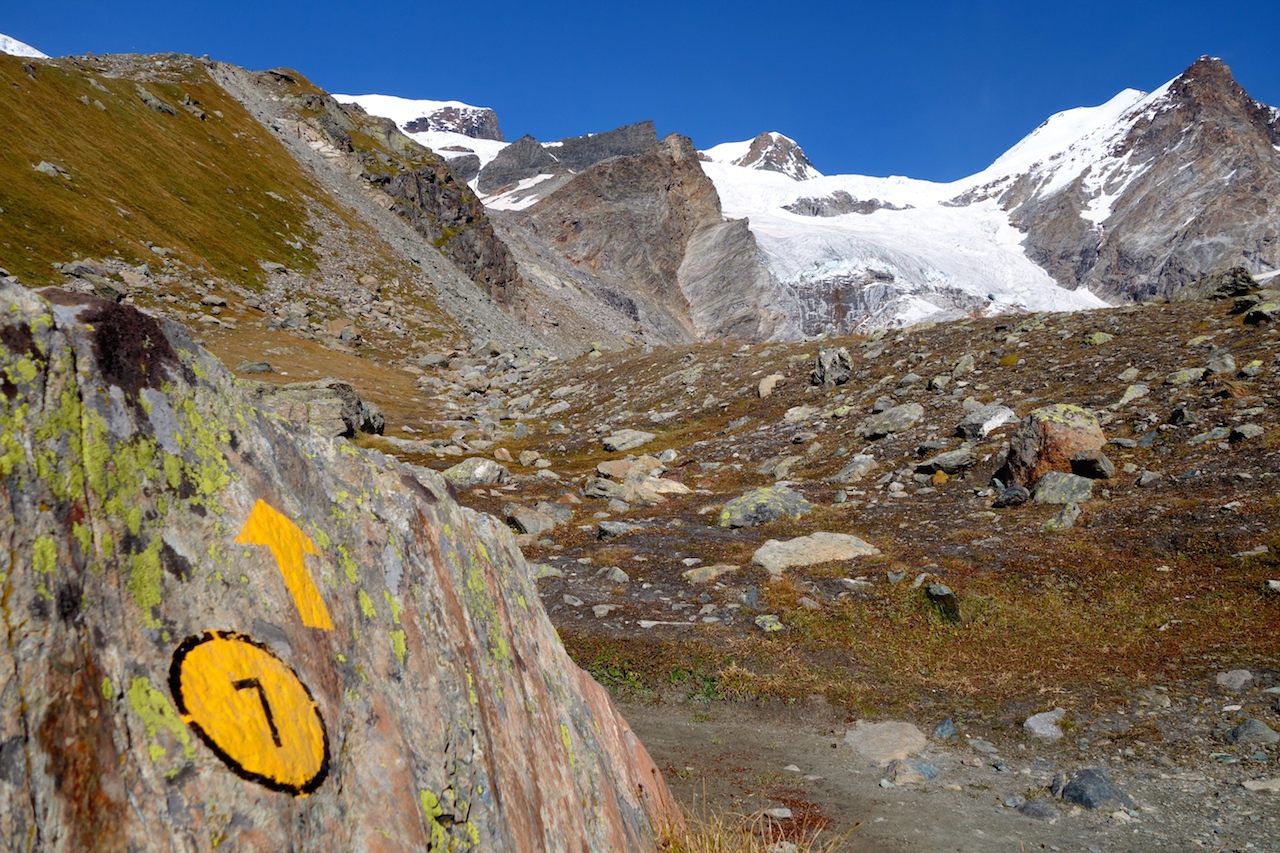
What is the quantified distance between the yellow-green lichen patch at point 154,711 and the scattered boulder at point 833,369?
3050 centimetres

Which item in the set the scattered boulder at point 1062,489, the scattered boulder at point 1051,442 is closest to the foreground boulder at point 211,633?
the scattered boulder at point 1062,489

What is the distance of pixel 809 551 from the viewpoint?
1547 cm

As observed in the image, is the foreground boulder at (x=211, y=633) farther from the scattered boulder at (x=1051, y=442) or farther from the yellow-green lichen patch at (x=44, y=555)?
the scattered boulder at (x=1051, y=442)

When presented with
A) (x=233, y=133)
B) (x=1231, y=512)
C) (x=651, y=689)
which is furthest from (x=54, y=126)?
(x=1231, y=512)

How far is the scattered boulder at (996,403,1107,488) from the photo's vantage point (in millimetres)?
16844

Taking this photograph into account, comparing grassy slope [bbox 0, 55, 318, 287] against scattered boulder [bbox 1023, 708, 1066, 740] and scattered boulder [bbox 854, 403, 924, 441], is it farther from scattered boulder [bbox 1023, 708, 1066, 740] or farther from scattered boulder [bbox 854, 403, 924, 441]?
scattered boulder [bbox 1023, 708, 1066, 740]

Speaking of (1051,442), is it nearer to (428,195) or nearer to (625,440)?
(625,440)

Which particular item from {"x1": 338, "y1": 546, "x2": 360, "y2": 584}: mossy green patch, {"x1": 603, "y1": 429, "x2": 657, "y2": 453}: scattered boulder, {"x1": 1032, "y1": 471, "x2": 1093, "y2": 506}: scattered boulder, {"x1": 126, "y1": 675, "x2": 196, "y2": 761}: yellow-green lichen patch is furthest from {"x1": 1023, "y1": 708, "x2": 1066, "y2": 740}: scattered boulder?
{"x1": 603, "y1": 429, "x2": 657, "y2": 453}: scattered boulder

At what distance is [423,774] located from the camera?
3166mm

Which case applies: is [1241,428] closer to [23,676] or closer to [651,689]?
[651,689]

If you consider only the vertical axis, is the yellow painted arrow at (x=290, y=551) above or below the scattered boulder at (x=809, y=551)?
above

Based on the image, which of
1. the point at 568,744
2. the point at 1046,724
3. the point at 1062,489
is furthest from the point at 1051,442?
the point at 568,744

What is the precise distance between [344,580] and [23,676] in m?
1.57

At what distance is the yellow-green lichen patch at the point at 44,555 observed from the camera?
6.31 ft
